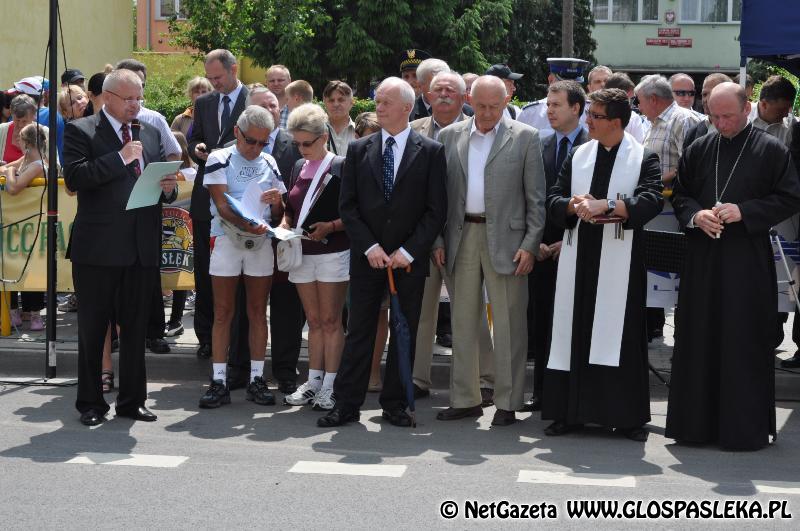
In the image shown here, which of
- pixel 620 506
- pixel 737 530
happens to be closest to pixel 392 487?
pixel 620 506

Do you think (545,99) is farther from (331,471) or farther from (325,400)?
(331,471)

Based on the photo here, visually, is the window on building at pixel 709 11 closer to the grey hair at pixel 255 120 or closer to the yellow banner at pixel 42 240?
the yellow banner at pixel 42 240

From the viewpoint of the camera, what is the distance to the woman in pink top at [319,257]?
8141 mm

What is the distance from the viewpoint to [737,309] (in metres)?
7.20

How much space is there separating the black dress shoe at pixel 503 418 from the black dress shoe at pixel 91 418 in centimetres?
255

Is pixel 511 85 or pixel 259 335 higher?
pixel 511 85

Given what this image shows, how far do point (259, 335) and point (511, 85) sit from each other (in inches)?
Answer: 139

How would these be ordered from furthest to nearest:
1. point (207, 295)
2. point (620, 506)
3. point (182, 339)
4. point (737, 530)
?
1. point (182, 339)
2. point (207, 295)
3. point (620, 506)
4. point (737, 530)

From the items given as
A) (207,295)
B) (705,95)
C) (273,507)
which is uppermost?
(705,95)

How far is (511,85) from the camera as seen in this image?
10484 millimetres

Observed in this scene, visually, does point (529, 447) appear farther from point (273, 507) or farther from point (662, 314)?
point (662, 314)

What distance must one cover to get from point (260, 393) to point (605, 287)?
101 inches

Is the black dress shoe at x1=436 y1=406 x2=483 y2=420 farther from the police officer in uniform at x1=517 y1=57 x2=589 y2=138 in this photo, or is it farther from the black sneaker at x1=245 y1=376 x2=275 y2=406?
the police officer in uniform at x1=517 y1=57 x2=589 y2=138

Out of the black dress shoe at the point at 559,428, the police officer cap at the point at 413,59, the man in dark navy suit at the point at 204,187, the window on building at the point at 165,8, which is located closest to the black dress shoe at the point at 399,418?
the black dress shoe at the point at 559,428
